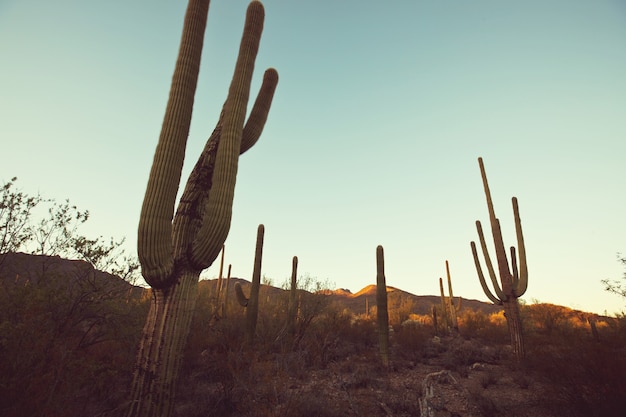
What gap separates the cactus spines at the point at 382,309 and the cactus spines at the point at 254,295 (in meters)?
3.99

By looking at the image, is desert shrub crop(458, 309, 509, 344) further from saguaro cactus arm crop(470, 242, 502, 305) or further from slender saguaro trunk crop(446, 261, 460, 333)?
saguaro cactus arm crop(470, 242, 502, 305)

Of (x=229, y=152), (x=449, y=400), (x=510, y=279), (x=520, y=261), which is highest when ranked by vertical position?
(x=229, y=152)

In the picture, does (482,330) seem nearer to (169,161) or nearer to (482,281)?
(482,281)

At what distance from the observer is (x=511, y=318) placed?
28.3ft

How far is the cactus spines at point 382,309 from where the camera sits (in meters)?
9.34

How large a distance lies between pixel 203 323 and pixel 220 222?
10191mm

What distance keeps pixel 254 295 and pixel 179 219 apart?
22.6 ft

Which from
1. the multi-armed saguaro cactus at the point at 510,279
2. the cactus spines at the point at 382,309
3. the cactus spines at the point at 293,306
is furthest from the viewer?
the cactus spines at the point at 293,306

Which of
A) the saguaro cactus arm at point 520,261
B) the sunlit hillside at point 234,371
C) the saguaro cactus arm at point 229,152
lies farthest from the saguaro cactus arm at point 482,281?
the saguaro cactus arm at point 229,152

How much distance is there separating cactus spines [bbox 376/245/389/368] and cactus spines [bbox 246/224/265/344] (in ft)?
13.1

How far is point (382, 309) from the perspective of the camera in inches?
380

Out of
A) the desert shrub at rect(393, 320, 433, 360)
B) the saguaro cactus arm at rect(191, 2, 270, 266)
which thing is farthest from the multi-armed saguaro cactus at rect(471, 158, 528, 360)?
the saguaro cactus arm at rect(191, 2, 270, 266)

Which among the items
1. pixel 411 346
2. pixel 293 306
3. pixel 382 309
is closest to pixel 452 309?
pixel 411 346

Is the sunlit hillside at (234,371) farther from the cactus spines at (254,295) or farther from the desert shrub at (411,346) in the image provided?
the cactus spines at (254,295)
